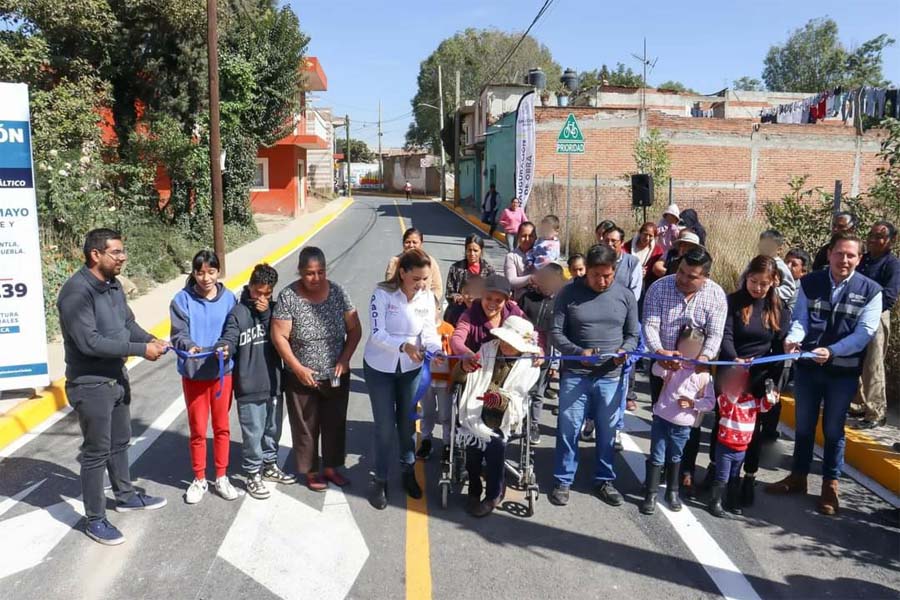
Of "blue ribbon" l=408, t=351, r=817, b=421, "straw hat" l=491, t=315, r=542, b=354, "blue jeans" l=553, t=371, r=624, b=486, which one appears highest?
"straw hat" l=491, t=315, r=542, b=354

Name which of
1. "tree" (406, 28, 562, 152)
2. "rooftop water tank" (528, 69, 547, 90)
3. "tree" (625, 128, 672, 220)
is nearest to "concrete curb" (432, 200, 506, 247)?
"tree" (625, 128, 672, 220)

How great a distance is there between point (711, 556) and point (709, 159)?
2392 centimetres

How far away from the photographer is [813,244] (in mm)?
9281

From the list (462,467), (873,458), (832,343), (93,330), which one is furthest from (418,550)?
(873,458)

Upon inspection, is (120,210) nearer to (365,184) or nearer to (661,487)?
(661,487)

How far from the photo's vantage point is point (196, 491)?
15.3 feet

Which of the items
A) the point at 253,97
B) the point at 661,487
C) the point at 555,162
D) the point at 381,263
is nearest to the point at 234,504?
the point at 661,487

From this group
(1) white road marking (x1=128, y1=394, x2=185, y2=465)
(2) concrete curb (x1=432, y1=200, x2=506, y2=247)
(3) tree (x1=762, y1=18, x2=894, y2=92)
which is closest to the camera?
(1) white road marking (x1=128, y1=394, x2=185, y2=465)

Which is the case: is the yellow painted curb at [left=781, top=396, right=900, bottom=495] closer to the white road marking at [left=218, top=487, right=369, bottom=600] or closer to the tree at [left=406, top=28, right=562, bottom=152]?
the white road marking at [left=218, top=487, right=369, bottom=600]

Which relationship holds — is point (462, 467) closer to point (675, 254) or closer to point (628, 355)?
point (628, 355)

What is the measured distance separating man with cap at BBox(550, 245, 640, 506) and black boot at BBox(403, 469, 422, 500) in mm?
957

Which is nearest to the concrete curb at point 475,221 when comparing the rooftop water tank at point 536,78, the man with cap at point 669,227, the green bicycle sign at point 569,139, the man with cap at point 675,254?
the rooftop water tank at point 536,78

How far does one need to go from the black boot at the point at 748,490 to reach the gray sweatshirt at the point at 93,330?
414 cm

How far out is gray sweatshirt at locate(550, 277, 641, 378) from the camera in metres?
4.57
